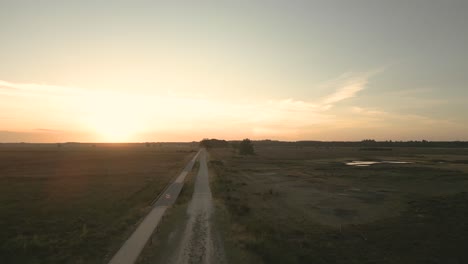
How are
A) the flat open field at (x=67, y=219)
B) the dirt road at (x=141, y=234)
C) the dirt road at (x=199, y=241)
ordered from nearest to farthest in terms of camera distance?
1. the dirt road at (x=199, y=241)
2. the dirt road at (x=141, y=234)
3. the flat open field at (x=67, y=219)

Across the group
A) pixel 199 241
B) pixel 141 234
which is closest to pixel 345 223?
pixel 199 241

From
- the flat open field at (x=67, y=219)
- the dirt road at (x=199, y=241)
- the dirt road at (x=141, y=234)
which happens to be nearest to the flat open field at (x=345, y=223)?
the dirt road at (x=199, y=241)

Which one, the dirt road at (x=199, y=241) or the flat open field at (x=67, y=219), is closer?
the dirt road at (x=199, y=241)

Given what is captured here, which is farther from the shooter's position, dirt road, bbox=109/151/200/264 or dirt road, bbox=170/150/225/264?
dirt road, bbox=109/151/200/264

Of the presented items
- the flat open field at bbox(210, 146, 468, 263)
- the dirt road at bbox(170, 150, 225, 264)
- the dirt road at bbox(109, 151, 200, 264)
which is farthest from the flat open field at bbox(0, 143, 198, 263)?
the flat open field at bbox(210, 146, 468, 263)

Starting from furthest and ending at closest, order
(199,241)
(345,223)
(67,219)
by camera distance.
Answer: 1. (67,219)
2. (345,223)
3. (199,241)

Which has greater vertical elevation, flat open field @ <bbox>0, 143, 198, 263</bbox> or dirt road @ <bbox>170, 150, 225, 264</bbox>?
dirt road @ <bbox>170, 150, 225, 264</bbox>

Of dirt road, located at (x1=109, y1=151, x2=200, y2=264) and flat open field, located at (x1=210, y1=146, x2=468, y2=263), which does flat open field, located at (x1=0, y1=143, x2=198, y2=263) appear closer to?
dirt road, located at (x1=109, y1=151, x2=200, y2=264)

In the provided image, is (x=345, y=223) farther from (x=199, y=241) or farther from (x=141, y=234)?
(x=141, y=234)

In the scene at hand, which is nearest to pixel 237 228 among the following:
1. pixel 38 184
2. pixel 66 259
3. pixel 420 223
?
pixel 66 259

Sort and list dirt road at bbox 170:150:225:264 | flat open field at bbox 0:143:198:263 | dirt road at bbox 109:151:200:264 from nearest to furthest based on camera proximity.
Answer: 1. dirt road at bbox 170:150:225:264
2. dirt road at bbox 109:151:200:264
3. flat open field at bbox 0:143:198:263

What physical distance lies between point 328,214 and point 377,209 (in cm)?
483

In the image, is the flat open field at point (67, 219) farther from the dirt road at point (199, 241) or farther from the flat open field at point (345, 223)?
the flat open field at point (345, 223)

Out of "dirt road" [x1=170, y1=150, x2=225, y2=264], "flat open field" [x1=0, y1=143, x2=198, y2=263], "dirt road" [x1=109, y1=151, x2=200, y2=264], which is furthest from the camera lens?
"flat open field" [x1=0, y1=143, x2=198, y2=263]
